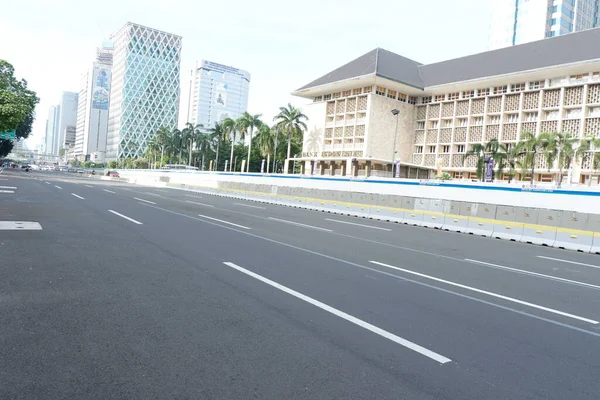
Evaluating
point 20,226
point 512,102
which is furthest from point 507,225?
point 512,102

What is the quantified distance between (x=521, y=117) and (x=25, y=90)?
63264 mm

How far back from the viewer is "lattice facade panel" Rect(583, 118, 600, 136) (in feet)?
191

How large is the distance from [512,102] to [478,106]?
5354 millimetres

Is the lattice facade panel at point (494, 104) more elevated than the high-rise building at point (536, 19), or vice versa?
the high-rise building at point (536, 19)

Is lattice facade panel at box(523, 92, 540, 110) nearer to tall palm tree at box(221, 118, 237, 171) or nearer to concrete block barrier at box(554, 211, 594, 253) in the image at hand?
tall palm tree at box(221, 118, 237, 171)

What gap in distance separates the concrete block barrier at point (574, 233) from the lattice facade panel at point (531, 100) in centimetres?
5549

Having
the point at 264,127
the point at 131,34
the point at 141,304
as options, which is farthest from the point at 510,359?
the point at 131,34

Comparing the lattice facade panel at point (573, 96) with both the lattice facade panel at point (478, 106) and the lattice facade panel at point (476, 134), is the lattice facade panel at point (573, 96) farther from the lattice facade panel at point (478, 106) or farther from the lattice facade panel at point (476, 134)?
the lattice facade panel at point (476, 134)

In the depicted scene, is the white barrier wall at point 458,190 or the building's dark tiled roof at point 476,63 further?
the building's dark tiled roof at point 476,63

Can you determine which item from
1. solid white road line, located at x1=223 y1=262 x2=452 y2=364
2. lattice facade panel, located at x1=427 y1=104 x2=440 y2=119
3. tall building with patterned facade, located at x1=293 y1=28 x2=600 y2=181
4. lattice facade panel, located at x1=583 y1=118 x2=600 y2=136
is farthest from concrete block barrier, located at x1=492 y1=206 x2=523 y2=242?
lattice facade panel, located at x1=427 y1=104 x2=440 y2=119

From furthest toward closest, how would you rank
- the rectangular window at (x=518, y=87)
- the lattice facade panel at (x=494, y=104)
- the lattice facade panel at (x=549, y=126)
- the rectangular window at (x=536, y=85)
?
the lattice facade panel at (x=494, y=104) → the rectangular window at (x=518, y=87) → the rectangular window at (x=536, y=85) → the lattice facade panel at (x=549, y=126)

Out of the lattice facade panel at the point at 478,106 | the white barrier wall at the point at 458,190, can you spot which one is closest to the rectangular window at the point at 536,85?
the lattice facade panel at the point at 478,106

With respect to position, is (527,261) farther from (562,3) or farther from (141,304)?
(562,3)

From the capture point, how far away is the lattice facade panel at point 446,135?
7554 cm
